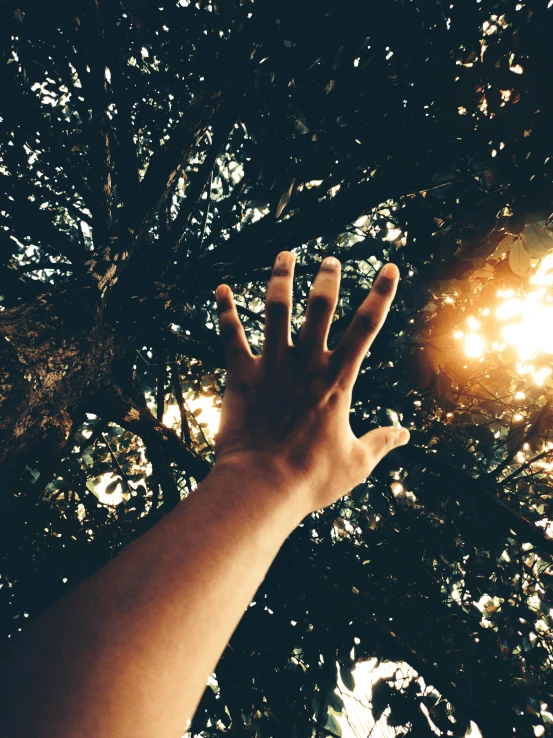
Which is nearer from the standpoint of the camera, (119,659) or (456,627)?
(119,659)

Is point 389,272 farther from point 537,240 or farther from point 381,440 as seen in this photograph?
point 537,240

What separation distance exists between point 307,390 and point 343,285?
194 centimetres

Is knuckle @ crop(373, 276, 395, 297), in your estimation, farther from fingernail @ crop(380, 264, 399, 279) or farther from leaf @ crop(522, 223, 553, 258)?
leaf @ crop(522, 223, 553, 258)

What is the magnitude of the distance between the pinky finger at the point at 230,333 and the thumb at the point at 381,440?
517 millimetres

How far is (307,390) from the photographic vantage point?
1.11m

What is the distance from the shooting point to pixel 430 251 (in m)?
1.80

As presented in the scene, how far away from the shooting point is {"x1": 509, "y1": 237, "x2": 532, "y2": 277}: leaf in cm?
156

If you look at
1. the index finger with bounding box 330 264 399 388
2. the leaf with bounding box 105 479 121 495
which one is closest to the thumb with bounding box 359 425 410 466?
the index finger with bounding box 330 264 399 388

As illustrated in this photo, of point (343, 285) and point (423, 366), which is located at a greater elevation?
point (343, 285)

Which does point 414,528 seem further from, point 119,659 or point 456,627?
point 119,659

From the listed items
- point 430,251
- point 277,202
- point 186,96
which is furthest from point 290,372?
point 186,96

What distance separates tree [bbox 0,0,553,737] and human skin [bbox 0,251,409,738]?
105cm

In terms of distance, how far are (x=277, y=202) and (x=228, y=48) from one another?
1.44m

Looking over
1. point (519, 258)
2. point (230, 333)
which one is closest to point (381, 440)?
point (230, 333)
